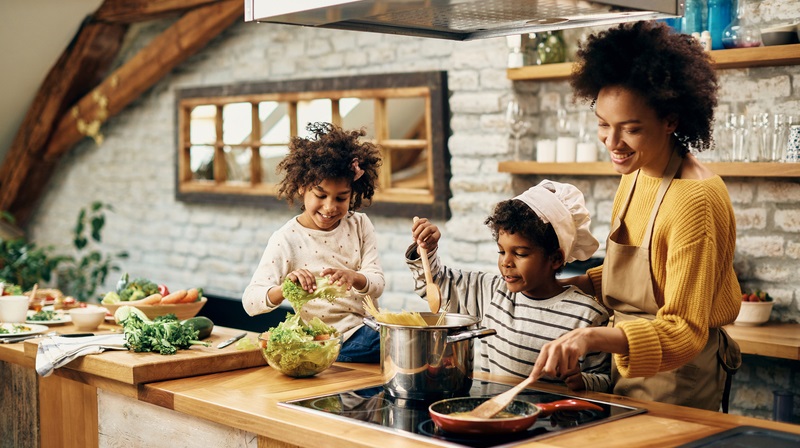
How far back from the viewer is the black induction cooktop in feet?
6.28

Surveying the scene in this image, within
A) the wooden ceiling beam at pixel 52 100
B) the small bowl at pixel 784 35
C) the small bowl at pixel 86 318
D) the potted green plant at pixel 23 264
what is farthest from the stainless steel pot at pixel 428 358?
the wooden ceiling beam at pixel 52 100

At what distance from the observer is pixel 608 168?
4.56 meters

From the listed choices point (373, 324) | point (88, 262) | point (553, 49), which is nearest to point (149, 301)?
point (373, 324)

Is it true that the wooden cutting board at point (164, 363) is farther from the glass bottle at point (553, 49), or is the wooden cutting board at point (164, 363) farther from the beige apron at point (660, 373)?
the glass bottle at point (553, 49)

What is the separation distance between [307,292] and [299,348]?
18 centimetres

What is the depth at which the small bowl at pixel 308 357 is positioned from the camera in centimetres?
253

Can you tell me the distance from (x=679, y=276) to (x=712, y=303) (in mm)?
186

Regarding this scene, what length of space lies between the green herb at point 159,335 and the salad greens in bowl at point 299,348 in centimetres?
32

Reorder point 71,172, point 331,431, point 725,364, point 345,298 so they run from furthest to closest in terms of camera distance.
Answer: point 71,172, point 345,298, point 725,364, point 331,431

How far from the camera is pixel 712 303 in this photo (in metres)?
2.37

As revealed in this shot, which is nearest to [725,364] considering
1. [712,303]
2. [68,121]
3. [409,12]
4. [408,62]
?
[712,303]

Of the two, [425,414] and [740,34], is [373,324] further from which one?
[740,34]

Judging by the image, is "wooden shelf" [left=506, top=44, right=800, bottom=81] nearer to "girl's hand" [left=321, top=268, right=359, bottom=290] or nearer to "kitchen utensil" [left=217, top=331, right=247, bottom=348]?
"girl's hand" [left=321, top=268, right=359, bottom=290]

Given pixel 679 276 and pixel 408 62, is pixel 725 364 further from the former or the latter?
pixel 408 62
